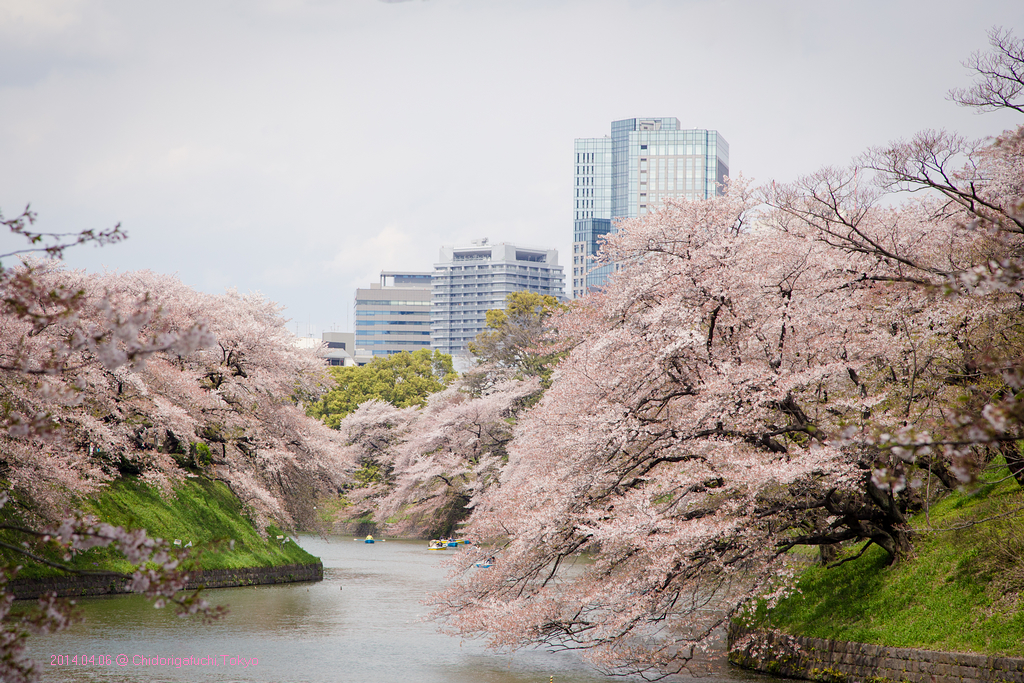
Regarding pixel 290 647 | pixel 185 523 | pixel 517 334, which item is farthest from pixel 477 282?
pixel 290 647

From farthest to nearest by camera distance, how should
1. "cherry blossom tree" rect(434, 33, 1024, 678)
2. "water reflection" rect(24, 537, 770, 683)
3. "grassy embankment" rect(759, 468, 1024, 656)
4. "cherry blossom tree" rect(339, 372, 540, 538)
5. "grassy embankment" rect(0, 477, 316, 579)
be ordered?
"cherry blossom tree" rect(339, 372, 540, 538), "grassy embankment" rect(0, 477, 316, 579), "water reflection" rect(24, 537, 770, 683), "cherry blossom tree" rect(434, 33, 1024, 678), "grassy embankment" rect(759, 468, 1024, 656)

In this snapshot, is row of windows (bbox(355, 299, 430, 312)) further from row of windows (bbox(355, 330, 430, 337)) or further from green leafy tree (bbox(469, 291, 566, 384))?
green leafy tree (bbox(469, 291, 566, 384))

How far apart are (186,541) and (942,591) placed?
2027 centimetres

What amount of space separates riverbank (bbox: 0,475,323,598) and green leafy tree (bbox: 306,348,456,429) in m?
33.3

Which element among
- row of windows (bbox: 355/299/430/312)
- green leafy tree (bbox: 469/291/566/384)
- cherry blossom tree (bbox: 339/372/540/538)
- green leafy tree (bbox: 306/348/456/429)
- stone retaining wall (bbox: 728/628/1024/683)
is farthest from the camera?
row of windows (bbox: 355/299/430/312)

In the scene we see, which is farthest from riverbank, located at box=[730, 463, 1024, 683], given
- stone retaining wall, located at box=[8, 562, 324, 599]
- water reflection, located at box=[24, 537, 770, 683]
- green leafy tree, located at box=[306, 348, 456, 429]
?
green leafy tree, located at box=[306, 348, 456, 429]

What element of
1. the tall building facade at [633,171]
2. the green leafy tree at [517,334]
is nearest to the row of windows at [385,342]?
the tall building facade at [633,171]

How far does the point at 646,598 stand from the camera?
12.4m

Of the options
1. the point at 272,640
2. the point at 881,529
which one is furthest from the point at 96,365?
the point at 881,529

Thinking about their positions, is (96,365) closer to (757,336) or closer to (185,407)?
(185,407)

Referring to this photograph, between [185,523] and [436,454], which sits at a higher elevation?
[436,454]

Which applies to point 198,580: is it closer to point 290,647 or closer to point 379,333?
point 290,647

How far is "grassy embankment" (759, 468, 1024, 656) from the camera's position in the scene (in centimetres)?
1131

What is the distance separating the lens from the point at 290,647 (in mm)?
16766
